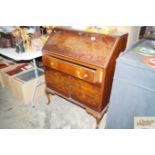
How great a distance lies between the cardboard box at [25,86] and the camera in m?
2.05

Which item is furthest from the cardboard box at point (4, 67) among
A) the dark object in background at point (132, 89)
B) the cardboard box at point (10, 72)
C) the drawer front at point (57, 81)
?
the dark object in background at point (132, 89)

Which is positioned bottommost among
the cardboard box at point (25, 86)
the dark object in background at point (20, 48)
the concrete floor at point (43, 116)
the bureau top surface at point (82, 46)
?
the concrete floor at point (43, 116)

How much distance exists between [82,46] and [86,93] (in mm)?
476

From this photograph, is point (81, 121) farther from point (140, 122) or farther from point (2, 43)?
point (2, 43)

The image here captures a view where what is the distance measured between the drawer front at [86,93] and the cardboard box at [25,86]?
657 millimetres

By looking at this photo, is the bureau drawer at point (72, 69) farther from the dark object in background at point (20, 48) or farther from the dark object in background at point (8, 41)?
the dark object in background at point (8, 41)

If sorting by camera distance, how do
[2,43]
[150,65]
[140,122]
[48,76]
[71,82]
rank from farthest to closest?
[2,43], [48,76], [71,82], [140,122], [150,65]

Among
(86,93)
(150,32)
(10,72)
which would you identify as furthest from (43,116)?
(150,32)

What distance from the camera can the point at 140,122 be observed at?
4.27 ft

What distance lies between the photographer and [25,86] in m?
2.04

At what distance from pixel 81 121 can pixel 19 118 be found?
0.77 metres

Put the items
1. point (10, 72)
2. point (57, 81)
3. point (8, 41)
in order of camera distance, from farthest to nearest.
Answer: point (10, 72) < point (8, 41) < point (57, 81)

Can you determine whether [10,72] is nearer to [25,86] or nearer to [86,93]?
[25,86]
